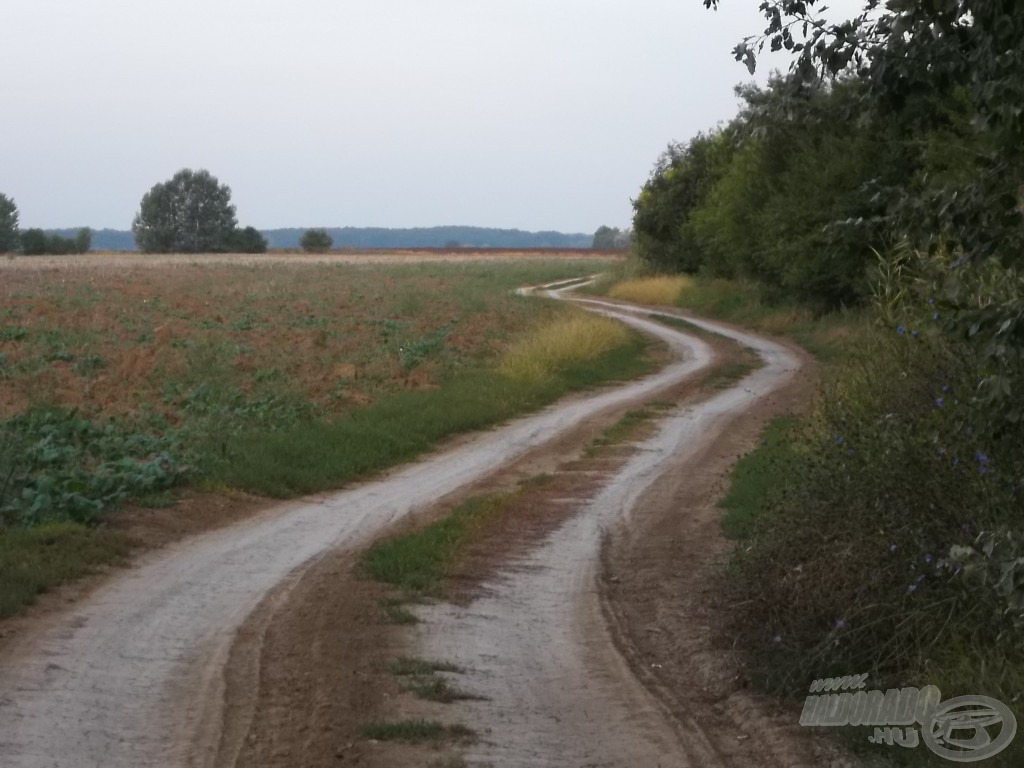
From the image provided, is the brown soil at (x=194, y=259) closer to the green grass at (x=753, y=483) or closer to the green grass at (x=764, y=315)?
the green grass at (x=764, y=315)

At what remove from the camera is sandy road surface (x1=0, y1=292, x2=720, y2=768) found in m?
6.22

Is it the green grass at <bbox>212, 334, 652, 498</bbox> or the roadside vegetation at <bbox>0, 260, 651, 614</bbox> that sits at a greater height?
the roadside vegetation at <bbox>0, 260, 651, 614</bbox>

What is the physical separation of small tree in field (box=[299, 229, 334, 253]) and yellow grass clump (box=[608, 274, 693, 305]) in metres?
89.6

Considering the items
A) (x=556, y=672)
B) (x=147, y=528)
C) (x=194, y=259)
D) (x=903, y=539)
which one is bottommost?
(x=147, y=528)

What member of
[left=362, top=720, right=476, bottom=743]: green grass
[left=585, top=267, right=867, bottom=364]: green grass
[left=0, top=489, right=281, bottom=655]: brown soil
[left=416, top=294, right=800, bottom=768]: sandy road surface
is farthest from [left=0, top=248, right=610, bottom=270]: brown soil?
[left=362, top=720, right=476, bottom=743]: green grass

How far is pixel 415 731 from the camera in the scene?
6.38 meters

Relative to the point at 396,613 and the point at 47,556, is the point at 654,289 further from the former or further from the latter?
the point at 396,613

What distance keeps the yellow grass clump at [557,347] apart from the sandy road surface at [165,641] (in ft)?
31.8

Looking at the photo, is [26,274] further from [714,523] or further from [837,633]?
[837,633]

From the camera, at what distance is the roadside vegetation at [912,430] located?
15.5ft

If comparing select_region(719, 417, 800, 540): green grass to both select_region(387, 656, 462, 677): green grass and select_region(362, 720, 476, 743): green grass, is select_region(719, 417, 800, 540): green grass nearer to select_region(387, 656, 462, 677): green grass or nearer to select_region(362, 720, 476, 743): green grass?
select_region(387, 656, 462, 677): green grass

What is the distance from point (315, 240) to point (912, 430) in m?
140

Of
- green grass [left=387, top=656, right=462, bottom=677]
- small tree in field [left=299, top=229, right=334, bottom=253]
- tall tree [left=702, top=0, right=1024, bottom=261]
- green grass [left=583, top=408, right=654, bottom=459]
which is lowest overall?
green grass [left=583, top=408, right=654, bottom=459]

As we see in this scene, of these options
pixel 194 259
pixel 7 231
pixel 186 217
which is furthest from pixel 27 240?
pixel 194 259
